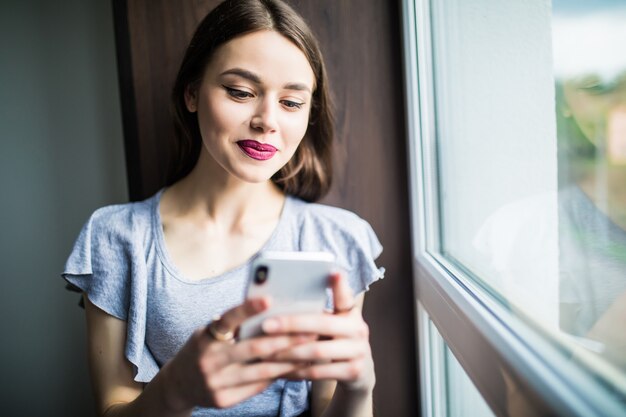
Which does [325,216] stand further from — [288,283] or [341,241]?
[288,283]

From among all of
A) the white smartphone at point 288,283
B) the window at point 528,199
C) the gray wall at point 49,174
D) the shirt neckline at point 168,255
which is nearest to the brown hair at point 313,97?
the shirt neckline at point 168,255

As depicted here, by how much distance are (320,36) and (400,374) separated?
87cm

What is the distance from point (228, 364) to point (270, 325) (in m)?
0.08

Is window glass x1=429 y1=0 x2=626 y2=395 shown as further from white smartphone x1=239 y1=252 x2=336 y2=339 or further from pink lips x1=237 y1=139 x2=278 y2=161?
pink lips x1=237 y1=139 x2=278 y2=161

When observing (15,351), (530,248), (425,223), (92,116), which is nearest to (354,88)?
(425,223)

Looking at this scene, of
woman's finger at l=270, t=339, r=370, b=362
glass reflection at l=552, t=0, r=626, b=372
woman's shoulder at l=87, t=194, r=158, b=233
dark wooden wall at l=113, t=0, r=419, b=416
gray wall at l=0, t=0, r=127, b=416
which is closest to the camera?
glass reflection at l=552, t=0, r=626, b=372

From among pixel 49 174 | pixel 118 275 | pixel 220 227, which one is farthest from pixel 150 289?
pixel 49 174

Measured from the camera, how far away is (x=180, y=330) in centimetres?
83

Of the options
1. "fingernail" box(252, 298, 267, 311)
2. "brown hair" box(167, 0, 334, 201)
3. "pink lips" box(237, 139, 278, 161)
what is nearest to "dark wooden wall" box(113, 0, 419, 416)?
"brown hair" box(167, 0, 334, 201)

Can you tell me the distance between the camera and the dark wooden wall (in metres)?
1.04

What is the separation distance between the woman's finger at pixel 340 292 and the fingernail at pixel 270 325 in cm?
7

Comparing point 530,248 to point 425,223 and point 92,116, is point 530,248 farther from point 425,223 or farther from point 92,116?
point 92,116

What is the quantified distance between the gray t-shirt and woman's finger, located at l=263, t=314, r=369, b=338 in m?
0.37

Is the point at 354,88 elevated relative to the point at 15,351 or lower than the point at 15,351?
elevated
